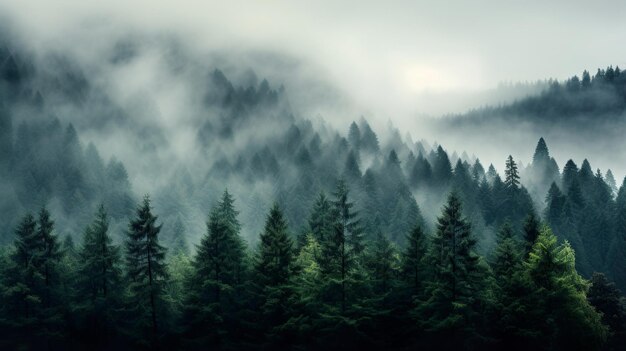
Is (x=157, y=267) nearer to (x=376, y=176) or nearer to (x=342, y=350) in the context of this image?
(x=342, y=350)

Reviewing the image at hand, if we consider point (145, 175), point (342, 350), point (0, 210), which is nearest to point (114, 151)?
point (145, 175)

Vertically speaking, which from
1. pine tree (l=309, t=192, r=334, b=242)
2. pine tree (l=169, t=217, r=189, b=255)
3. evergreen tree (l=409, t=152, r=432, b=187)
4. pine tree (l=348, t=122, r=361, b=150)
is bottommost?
pine tree (l=309, t=192, r=334, b=242)

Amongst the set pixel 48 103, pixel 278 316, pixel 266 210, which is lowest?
pixel 278 316

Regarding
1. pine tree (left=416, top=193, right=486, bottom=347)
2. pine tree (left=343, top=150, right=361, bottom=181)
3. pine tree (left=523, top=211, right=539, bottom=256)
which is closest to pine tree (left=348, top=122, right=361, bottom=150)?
pine tree (left=343, top=150, right=361, bottom=181)

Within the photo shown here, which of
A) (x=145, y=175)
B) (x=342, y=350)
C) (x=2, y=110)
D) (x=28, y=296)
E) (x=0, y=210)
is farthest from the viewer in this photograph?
(x=2, y=110)

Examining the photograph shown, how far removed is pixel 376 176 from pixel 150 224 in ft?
283

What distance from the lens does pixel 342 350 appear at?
153 ft

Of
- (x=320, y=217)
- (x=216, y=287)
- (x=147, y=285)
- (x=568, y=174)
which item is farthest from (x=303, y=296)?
(x=568, y=174)

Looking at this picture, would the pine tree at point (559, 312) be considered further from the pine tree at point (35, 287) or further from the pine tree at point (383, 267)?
the pine tree at point (35, 287)

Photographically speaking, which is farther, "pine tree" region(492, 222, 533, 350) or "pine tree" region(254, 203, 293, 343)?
"pine tree" region(254, 203, 293, 343)

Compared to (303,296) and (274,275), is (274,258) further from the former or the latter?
(303,296)

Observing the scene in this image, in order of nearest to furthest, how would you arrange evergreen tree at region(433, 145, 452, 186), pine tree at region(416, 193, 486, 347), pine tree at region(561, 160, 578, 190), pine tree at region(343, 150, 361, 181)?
pine tree at region(416, 193, 486, 347)
pine tree at region(343, 150, 361, 181)
evergreen tree at region(433, 145, 452, 186)
pine tree at region(561, 160, 578, 190)

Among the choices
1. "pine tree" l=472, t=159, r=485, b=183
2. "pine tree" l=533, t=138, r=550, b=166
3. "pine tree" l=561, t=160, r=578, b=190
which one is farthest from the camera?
"pine tree" l=533, t=138, r=550, b=166

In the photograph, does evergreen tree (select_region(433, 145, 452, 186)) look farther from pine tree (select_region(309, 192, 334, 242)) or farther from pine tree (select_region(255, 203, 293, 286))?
pine tree (select_region(255, 203, 293, 286))
